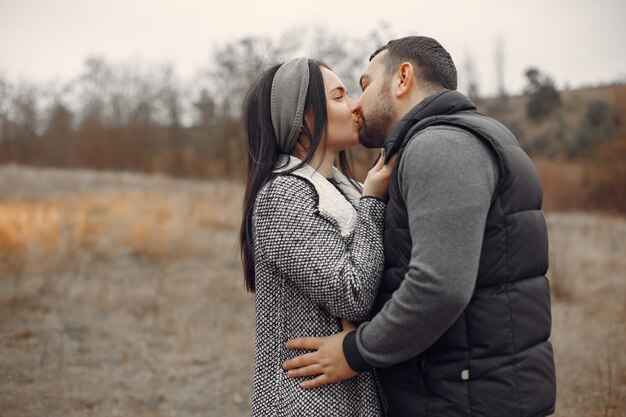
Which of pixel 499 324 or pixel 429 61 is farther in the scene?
pixel 429 61

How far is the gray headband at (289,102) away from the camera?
194 centimetres

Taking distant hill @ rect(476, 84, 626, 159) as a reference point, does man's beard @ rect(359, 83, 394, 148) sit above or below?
above

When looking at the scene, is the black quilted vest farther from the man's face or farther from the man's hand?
the man's face

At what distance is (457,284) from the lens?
4.49 feet

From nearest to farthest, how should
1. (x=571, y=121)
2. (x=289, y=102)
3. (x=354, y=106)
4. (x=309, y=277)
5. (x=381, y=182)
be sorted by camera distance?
1. (x=309, y=277)
2. (x=381, y=182)
3. (x=289, y=102)
4. (x=354, y=106)
5. (x=571, y=121)

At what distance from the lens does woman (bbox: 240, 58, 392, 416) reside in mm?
1628

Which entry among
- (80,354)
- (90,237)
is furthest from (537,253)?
(90,237)

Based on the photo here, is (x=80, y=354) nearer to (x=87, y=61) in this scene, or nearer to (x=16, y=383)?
(x=16, y=383)

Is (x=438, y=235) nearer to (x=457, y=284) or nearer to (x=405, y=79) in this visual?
(x=457, y=284)

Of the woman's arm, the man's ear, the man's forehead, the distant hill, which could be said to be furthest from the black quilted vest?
the distant hill

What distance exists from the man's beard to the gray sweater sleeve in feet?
1.49

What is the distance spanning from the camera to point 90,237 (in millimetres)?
9336

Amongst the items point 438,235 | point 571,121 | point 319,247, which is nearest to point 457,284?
point 438,235

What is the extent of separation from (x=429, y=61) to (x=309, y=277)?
0.85 metres
